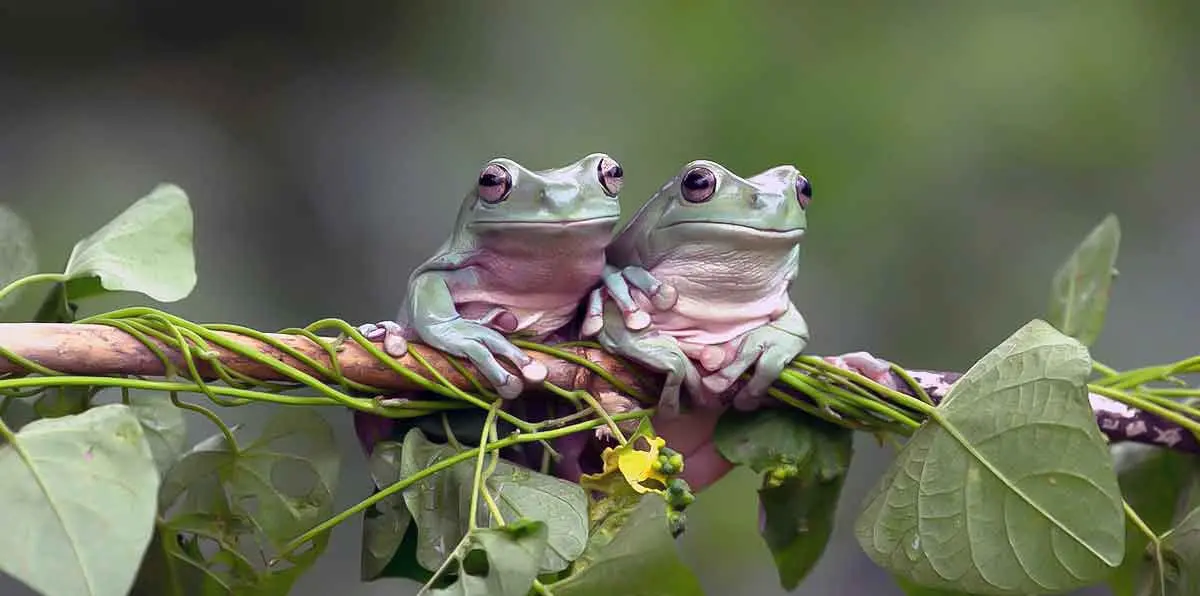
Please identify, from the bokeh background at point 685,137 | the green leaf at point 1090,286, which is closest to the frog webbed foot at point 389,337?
the green leaf at point 1090,286

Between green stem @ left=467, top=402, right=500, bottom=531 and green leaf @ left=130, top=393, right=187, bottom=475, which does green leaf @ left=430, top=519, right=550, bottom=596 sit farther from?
green leaf @ left=130, top=393, right=187, bottom=475

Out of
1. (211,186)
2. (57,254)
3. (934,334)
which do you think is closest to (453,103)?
(211,186)

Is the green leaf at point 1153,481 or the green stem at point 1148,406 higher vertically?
the green stem at point 1148,406

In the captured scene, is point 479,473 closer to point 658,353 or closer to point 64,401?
point 658,353

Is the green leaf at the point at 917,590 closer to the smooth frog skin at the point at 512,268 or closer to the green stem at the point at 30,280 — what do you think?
the smooth frog skin at the point at 512,268

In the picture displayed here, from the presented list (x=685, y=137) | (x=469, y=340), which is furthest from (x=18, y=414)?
(x=685, y=137)

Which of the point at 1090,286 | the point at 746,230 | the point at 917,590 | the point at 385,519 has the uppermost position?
the point at 746,230

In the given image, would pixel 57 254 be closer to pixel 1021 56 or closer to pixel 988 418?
pixel 988 418
